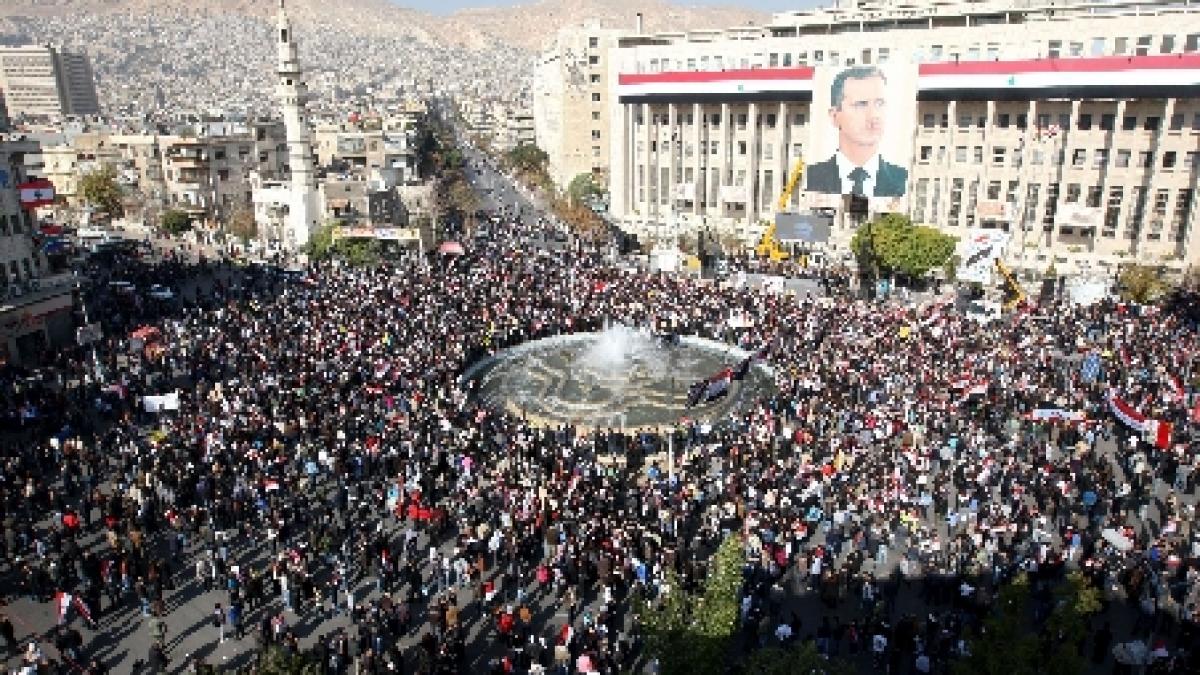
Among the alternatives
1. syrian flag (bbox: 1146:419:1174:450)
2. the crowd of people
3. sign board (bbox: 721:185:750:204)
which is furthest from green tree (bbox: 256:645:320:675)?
sign board (bbox: 721:185:750:204)

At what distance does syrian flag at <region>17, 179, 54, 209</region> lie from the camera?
117ft

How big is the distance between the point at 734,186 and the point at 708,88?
7702 mm

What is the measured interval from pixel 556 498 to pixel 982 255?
27.4 meters

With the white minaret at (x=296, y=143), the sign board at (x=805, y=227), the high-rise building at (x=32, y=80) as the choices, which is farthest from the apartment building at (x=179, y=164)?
the high-rise building at (x=32, y=80)

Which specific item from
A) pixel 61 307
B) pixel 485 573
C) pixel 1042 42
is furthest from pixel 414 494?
pixel 1042 42

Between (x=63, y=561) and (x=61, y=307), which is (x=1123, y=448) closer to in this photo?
(x=63, y=561)

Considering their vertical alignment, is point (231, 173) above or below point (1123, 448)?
above

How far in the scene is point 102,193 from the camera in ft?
242

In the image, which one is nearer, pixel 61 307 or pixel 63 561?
pixel 63 561

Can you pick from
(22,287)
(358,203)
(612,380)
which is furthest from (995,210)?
(22,287)

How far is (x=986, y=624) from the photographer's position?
11.7m

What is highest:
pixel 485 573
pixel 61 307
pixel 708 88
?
pixel 708 88

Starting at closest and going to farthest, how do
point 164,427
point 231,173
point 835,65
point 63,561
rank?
1. point 63,561
2. point 164,427
3. point 835,65
4. point 231,173

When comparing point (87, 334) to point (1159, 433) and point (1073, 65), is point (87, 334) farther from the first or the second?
point (1073, 65)
